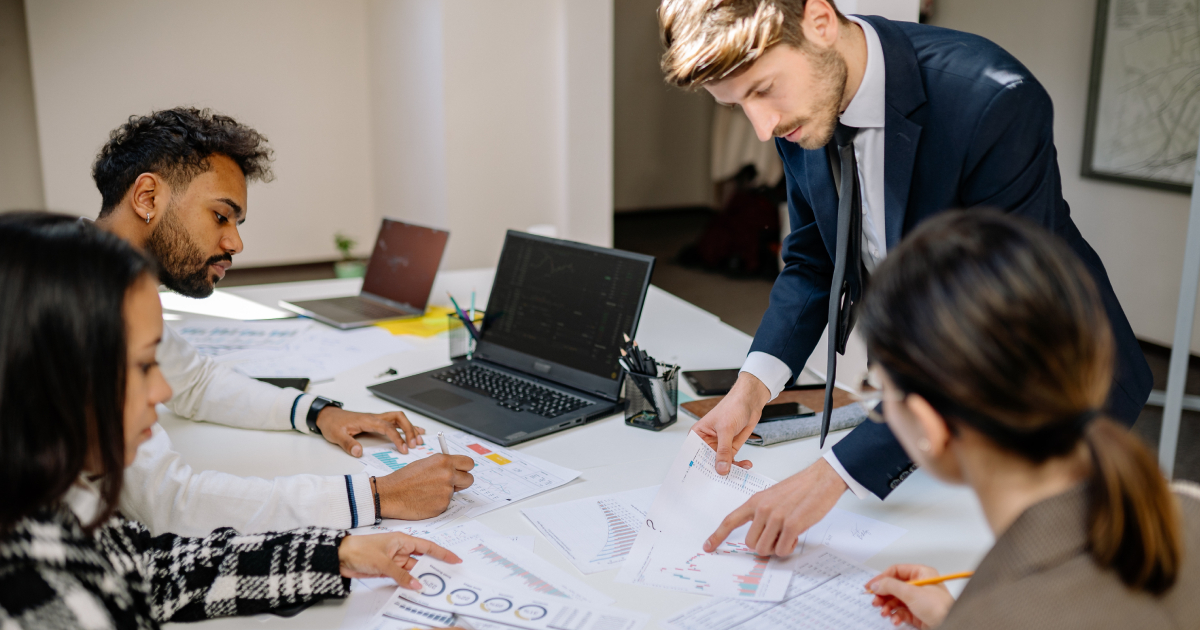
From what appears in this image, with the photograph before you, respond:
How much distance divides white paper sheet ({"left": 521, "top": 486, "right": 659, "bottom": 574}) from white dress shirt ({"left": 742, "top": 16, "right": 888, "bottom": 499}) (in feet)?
0.87

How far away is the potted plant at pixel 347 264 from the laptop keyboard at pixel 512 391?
312 centimetres

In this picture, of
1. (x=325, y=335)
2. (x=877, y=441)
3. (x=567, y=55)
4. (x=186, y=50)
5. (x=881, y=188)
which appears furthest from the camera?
(x=186, y=50)

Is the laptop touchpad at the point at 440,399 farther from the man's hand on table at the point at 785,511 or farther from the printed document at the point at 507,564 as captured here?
the man's hand on table at the point at 785,511

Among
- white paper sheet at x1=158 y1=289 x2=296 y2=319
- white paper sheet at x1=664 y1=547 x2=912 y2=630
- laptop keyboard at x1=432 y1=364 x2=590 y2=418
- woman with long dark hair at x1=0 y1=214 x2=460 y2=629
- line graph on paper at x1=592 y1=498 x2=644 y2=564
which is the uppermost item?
woman with long dark hair at x1=0 y1=214 x2=460 y2=629

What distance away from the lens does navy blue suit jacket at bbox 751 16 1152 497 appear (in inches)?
44.1

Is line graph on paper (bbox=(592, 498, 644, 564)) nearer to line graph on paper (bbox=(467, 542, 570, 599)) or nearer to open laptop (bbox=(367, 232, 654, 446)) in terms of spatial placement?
line graph on paper (bbox=(467, 542, 570, 599))

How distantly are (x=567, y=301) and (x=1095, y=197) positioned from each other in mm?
3480

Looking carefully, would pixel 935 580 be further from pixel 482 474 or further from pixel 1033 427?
pixel 482 474

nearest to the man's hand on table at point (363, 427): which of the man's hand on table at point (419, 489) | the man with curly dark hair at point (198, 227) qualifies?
the man with curly dark hair at point (198, 227)

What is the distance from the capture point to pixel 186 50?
17.8 ft

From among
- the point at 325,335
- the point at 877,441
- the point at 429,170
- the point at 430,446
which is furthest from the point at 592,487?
the point at 429,170

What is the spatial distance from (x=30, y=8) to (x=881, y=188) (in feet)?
17.9

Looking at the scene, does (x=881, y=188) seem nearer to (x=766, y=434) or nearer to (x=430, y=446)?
(x=766, y=434)

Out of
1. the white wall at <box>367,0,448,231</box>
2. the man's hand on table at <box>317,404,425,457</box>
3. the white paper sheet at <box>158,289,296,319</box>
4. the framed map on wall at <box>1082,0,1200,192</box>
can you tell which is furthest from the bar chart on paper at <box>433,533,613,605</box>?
the framed map on wall at <box>1082,0,1200,192</box>
